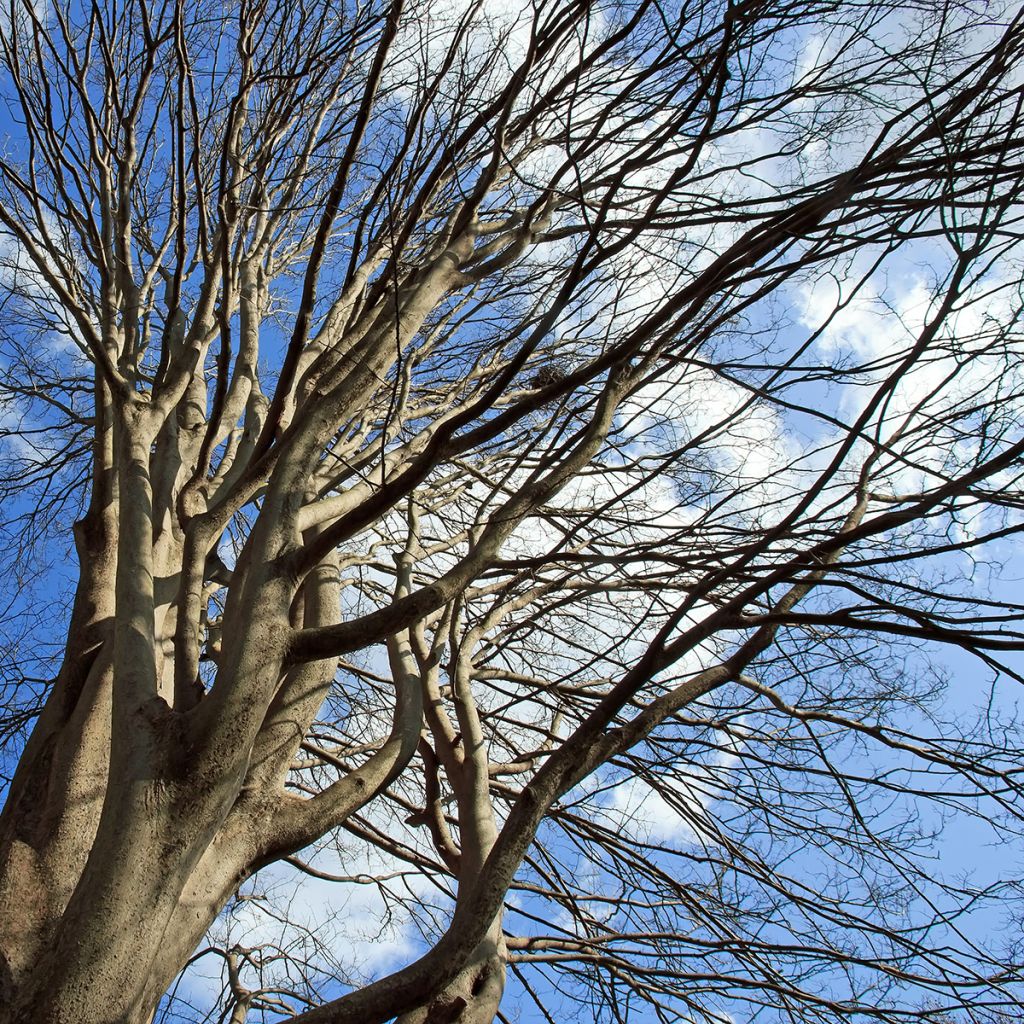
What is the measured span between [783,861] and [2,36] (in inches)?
191

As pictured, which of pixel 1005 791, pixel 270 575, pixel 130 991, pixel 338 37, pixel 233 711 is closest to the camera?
pixel 130 991

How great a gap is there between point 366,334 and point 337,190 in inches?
23.4

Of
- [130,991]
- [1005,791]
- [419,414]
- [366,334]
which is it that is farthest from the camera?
[419,414]

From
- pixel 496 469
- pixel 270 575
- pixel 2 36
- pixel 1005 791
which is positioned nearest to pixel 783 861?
pixel 1005 791

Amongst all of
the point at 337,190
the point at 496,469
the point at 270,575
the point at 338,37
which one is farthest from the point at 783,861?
the point at 338,37

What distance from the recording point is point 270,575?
225 cm

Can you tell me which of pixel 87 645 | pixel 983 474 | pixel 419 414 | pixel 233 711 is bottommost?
pixel 233 711

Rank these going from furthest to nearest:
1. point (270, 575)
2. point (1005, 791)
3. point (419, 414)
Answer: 1. point (419, 414)
2. point (1005, 791)
3. point (270, 575)

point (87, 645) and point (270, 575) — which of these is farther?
point (87, 645)

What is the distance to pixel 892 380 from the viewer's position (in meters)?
2.00

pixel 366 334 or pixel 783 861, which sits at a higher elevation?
pixel 366 334

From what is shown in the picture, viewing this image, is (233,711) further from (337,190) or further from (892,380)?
(892,380)

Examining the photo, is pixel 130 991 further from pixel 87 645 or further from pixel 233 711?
pixel 87 645

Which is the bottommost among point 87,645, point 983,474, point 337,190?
point 87,645
